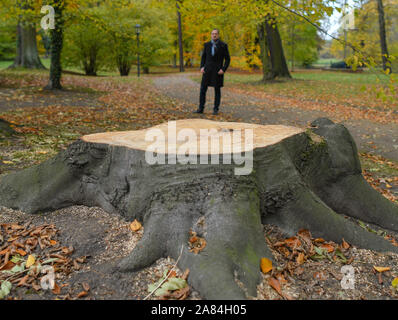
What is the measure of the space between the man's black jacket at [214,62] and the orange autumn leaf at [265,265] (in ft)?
19.6

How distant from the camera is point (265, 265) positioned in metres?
2.26

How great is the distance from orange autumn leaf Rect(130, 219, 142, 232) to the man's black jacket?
556cm

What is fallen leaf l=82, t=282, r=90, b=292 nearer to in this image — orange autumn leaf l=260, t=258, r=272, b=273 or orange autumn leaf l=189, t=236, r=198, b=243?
orange autumn leaf l=189, t=236, r=198, b=243

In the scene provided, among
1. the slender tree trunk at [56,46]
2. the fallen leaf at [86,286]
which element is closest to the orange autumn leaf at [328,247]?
the fallen leaf at [86,286]

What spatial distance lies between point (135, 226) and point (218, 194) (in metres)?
0.79

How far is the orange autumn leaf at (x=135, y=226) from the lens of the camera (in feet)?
8.78

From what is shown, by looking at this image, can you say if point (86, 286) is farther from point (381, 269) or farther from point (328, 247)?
point (381, 269)

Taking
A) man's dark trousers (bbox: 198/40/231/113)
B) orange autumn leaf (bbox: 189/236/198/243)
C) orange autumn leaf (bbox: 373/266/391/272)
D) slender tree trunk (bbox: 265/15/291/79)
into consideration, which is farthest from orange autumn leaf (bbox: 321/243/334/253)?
slender tree trunk (bbox: 265/15/291/79)

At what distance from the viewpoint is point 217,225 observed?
2299 mm

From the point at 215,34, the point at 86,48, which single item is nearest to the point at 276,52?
the point at 215,34

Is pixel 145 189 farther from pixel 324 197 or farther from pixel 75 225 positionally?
pixel 324 197

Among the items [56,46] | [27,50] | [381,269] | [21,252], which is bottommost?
[381,269]

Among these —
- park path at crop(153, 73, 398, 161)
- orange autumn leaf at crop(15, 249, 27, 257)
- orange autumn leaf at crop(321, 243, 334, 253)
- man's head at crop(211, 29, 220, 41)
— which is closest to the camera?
orange autumn leaf at crop(15, 249, 27, 257)

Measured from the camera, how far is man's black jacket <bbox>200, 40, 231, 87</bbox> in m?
7.52
